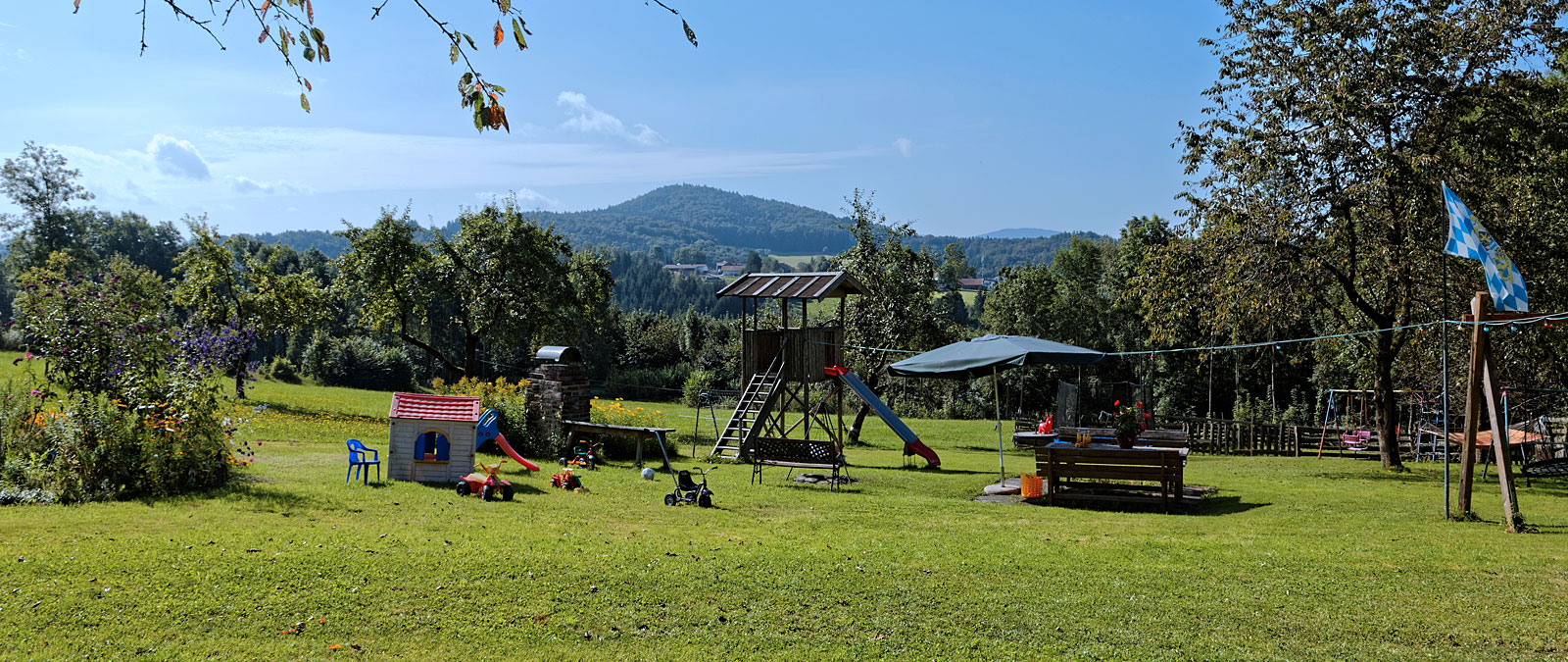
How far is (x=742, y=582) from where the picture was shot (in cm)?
722

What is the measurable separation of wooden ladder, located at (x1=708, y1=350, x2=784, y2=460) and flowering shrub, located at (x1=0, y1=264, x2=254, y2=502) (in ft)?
29.8

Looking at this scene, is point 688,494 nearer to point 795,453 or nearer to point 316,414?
point 795,453

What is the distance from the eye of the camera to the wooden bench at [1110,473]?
1169 cm

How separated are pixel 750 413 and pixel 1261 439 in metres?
13.1

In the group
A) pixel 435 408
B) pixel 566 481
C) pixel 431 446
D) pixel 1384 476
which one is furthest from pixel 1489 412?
pixel 435 408

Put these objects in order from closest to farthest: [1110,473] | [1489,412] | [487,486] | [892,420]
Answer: [1489,412] → [487,486] → [1110,473] → [892,420]

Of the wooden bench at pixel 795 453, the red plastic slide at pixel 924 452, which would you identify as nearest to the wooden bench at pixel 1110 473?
the wooden bench at pixel 795 453

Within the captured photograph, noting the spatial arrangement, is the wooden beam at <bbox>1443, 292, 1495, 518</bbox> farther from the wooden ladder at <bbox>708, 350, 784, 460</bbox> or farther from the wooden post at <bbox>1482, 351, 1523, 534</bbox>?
the wooden ladder at <bbox>708, 350, 784, 460</bbox>

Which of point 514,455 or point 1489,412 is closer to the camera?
point 1489,412

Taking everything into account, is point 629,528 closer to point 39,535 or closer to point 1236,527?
point 39,535

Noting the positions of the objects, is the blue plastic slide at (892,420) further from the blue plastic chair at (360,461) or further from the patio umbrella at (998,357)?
the blue plastic chair at (360,461)

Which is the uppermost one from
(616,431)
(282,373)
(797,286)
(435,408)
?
(797,286)

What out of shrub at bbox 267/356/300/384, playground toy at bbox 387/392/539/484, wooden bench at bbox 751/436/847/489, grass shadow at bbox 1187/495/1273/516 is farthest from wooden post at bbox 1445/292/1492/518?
shrub at bbox 267/356/300/384

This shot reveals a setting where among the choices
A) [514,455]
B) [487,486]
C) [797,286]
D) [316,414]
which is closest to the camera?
[487,486]
